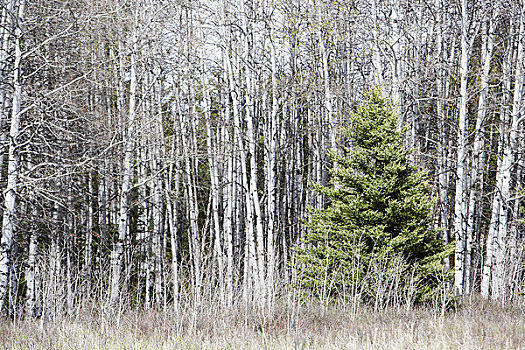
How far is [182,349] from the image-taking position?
18.2 feet

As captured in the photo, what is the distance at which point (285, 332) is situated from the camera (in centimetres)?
670

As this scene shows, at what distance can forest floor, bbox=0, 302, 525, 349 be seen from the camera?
5.63m

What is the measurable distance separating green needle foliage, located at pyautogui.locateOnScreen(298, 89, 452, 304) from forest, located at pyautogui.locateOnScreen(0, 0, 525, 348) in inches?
5.6

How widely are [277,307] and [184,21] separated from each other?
891 centimetres

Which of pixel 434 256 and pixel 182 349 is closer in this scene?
pixel 182 349

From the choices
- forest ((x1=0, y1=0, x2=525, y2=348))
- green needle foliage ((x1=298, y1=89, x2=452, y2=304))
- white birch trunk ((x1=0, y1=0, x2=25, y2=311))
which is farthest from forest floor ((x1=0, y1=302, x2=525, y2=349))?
white birch trunk ((x1=0, y1=0, x2=25, y2=311))

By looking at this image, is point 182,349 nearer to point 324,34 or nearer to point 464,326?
point 464,326

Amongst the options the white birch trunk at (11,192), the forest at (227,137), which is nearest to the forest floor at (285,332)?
the forest at (227,137)

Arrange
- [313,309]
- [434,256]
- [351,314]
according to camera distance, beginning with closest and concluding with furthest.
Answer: [351,314], [313,309], [434,256]

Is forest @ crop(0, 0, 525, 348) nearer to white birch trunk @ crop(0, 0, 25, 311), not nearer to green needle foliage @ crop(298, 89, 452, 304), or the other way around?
white birch trunk @ crop(0, 0, 25, 311)

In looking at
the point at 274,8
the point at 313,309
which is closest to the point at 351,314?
the point at 313,309

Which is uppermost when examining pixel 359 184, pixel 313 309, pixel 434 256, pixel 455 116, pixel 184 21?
pixel 184 21

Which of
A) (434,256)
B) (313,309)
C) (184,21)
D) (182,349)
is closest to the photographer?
(182,349)

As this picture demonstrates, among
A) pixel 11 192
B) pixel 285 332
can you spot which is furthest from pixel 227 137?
pixel 285 332
